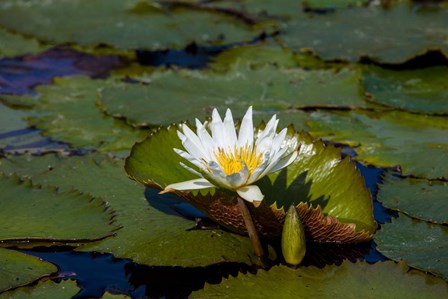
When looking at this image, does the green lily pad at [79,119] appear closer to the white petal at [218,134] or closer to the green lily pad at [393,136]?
the green lily pad at [393,136]

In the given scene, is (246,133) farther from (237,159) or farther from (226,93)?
(226,93)

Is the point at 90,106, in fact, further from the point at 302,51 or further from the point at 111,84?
the point at 302,51

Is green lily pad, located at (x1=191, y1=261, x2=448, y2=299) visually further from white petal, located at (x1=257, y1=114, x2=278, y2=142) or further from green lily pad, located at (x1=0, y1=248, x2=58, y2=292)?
green lily pad, located at (x1=0, y1=248, x2=58, y2=292)

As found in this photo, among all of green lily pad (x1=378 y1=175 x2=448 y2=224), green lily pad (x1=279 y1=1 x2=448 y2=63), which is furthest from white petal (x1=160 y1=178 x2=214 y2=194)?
green lily pad (x1=279 y1=1 x2=448 y2=63)

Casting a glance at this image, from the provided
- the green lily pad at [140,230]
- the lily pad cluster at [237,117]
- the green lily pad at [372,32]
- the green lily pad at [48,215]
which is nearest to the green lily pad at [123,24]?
the lily pad cluster at [237,117]

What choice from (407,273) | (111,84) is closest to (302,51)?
(111,84)

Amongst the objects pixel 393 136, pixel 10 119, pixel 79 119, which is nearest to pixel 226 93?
pixel 79 119

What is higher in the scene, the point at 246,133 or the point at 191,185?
the point at 246,133
